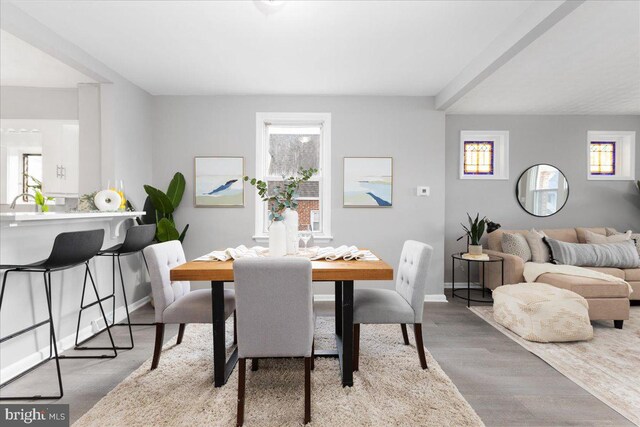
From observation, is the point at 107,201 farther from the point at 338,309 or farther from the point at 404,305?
the point at 404,305

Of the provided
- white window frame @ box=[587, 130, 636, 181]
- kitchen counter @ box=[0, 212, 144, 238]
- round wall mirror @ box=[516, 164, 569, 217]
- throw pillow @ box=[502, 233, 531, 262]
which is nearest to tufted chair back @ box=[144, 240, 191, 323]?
kitchen counter @ box=[0, 212, 144, 238]

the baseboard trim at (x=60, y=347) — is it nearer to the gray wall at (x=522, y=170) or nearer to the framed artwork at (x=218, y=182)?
the framed artwork at (x=218, y=182)

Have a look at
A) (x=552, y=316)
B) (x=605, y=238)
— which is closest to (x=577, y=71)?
(x=605, y=238)

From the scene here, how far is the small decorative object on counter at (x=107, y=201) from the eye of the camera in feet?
10.3

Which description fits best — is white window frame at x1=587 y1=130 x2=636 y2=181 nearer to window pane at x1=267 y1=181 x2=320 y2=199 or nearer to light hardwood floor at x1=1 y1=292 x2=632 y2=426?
light hardwood floor at x1=1 y1=292 x2=632 y2=426

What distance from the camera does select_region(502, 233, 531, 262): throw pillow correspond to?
425cm

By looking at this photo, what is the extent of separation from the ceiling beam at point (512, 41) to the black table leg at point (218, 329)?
2.73 metres

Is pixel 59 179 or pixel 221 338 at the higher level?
pixel 59 179

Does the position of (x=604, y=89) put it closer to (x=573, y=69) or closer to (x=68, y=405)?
(x=573, y=69)

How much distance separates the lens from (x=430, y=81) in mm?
3846

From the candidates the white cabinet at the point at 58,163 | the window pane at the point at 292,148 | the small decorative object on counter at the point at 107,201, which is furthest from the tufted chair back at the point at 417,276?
the white cabinet at the point at 58,163

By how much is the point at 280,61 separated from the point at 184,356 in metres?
2.73

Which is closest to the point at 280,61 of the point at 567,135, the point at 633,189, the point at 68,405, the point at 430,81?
the point at 430,81

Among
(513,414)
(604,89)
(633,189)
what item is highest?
(604,89)
